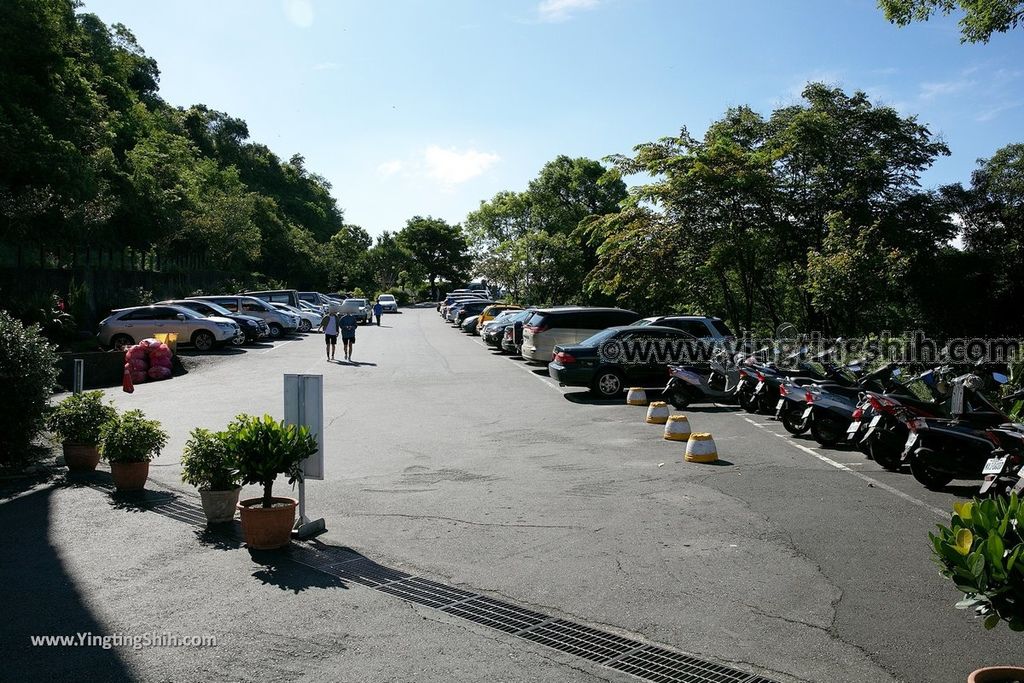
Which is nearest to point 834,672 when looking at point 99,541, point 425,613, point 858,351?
point 425,613

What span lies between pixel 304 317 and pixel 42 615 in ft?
126

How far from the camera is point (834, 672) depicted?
189 inches

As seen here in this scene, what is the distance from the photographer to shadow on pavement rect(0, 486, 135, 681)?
4789 millimetres

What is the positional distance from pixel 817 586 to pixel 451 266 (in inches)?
4347

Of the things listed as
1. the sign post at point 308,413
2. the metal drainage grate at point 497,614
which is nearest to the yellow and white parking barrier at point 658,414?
the sign post at point 308,413

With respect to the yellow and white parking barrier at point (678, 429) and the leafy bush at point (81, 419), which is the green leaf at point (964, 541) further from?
the leafy bush at point (81, 419)

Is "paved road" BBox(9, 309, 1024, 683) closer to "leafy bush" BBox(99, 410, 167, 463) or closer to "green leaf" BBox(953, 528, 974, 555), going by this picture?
"leafy bush" BBox(99, 410, 167, 463)

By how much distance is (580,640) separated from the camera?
5.28 m

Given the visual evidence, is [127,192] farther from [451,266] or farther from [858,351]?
[451,266]

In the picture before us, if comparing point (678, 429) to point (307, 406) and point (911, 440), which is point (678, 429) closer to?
point (911, 440)

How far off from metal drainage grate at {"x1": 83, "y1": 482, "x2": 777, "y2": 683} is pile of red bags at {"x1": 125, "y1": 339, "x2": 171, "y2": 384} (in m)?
16.0

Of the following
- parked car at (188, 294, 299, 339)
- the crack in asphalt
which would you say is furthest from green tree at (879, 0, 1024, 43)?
parked car at (188, 294, 299, 339)

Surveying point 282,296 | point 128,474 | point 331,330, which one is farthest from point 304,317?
point 128,474

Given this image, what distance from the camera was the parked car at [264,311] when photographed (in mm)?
37562
